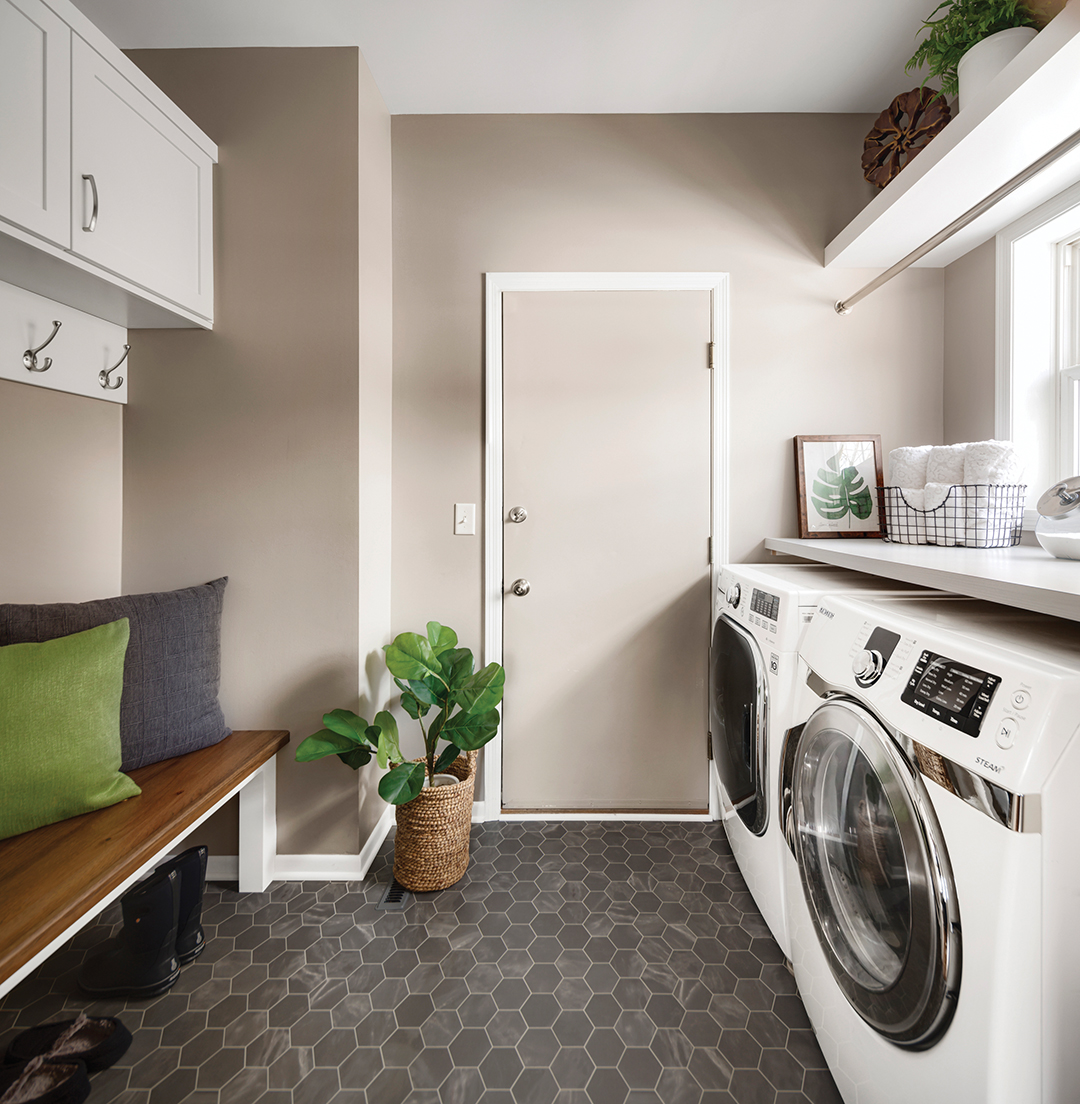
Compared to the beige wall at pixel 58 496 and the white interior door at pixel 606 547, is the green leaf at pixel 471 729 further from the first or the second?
the beige wall at pixel 58 496

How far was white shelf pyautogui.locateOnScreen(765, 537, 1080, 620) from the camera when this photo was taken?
87 cm

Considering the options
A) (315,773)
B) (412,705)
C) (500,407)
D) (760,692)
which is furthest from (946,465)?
(315,773)

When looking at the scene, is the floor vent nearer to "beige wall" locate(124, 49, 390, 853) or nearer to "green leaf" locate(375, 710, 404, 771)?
"beige wall" locate(124, 49, 390, 853)

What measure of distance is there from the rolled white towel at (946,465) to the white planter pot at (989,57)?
85cm

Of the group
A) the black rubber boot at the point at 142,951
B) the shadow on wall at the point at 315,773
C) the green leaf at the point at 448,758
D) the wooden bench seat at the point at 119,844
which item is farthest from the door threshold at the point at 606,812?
the black rubber boot at the point at 142,951

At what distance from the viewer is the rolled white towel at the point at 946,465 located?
166 centimetres

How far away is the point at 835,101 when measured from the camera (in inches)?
78.8

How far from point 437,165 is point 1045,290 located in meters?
2.04

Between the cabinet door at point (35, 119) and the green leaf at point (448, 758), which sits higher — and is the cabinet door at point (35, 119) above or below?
above

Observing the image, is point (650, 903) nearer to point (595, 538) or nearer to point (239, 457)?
point (595, 538)

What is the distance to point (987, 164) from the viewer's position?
4.89 ft

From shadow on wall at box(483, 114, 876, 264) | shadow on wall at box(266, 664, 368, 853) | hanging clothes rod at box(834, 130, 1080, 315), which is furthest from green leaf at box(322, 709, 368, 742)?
hanging clothes rod at box(834, 130, 1080, 315)

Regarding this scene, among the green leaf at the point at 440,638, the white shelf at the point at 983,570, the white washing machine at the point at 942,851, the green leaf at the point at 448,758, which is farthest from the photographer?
the green leaf at the point at 440,638

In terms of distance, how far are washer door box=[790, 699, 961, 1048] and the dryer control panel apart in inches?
3.9
